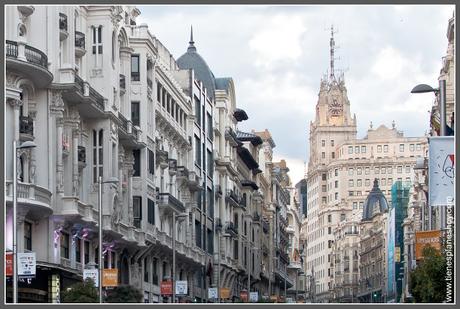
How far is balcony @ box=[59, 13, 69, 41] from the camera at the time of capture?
69219 mm

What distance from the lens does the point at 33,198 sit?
2456 inches

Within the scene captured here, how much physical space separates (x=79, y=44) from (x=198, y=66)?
56.7 metres

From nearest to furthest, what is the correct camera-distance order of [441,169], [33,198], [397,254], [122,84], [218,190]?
[441,169], [33,198], [122,84], [218,190], [397,254]

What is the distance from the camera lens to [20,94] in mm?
63500

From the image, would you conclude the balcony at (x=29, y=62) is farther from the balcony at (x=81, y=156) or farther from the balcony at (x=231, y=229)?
the balcony at (x=231, y=229)

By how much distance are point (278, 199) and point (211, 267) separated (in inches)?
2907

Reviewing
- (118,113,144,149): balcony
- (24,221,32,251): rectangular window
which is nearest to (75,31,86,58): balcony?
(118,113,144,149): balcony

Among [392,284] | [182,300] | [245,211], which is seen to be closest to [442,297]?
[182,300]

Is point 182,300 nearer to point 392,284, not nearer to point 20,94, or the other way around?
point 20,94

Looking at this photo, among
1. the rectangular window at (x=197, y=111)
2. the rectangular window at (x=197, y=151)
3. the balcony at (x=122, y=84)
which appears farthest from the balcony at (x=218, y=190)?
the balcony at (x=122, y=84)

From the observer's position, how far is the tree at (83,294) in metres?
61.1

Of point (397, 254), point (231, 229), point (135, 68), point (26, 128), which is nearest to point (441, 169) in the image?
point (26, 128)

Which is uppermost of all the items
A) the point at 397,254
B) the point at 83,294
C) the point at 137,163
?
the point at 137,163

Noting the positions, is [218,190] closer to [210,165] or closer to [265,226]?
[210,165]
